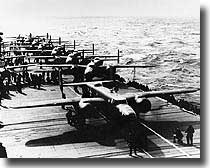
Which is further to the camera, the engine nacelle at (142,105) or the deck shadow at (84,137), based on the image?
the engine nacelle at (142,105)

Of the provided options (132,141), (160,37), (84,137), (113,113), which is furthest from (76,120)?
(160,37)

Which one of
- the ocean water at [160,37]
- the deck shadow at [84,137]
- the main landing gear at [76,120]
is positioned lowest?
the deck shadow at [84,137]

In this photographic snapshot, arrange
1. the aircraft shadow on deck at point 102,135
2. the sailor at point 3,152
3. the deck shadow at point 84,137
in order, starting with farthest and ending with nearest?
1. the deck shadow at point 84,137
2. the aircraft shadow on deck at point 102,135
3. the sailor at point 3,152

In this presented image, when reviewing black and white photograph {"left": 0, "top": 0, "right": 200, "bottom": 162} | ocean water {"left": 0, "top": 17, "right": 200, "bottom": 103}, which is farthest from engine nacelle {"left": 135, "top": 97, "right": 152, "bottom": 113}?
ocean water {"left": 0, "top": 17, "right": 200, "bottom": 103}

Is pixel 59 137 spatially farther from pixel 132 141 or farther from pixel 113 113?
pixel 132 141

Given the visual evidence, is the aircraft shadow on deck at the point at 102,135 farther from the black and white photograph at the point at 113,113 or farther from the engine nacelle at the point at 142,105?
the engine nacelle at the point at 142,105

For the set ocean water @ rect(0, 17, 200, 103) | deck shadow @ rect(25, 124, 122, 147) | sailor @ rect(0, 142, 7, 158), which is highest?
ocean water @ rect(0, 17, 200, 103)

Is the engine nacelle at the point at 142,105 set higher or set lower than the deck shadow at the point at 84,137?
higher

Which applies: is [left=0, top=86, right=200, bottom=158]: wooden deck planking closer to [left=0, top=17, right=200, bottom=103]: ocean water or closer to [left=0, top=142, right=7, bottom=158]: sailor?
[left=0, top=142, right=7, bottom=158]: sailor

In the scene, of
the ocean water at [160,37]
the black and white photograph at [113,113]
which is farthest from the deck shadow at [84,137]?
the ocean water at [160,37]

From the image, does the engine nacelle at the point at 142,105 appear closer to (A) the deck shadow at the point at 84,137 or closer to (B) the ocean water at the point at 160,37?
(A) the deck shadow at the point at 84,137

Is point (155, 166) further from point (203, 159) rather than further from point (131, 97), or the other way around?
point (131, 97)

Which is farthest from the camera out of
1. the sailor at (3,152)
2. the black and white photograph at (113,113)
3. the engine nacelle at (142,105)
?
the engine nacelle at (142,105)

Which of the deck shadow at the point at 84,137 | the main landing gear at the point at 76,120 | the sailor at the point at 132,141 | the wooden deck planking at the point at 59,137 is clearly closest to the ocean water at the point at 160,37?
the wooden deck planking at the point at 59,137
